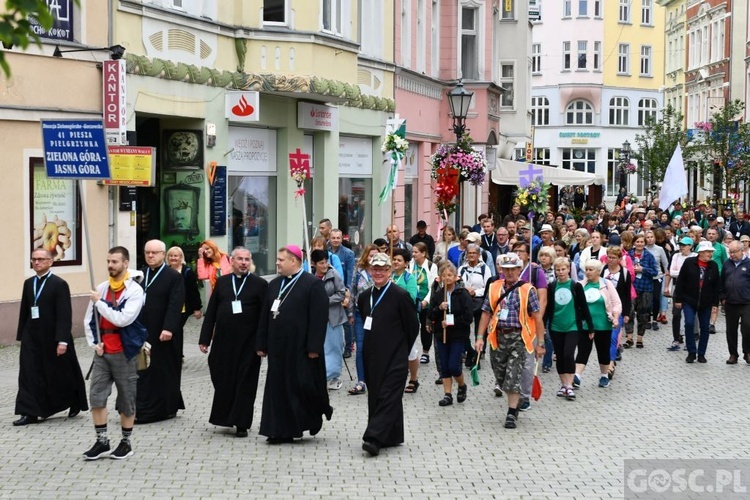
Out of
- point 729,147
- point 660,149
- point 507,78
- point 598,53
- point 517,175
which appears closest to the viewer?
point 517,175

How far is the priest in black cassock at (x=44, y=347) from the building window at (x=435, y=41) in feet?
78.2

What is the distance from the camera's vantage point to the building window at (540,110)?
8544 cm

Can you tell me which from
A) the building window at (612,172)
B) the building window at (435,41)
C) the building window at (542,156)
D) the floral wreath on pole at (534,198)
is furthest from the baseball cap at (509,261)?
the building window at (542,156)

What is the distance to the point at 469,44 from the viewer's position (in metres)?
37.8

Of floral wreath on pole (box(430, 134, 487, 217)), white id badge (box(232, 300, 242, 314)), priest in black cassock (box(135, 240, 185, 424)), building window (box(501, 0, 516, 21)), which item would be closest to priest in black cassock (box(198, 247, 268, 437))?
white id badge (box(232, 300, 242, 314))

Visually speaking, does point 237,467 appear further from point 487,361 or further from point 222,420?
point 487,361

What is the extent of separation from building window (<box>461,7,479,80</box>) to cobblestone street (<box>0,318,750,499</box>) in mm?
23410

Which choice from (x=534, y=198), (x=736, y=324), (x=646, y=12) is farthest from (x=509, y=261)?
(x=646, y=12)

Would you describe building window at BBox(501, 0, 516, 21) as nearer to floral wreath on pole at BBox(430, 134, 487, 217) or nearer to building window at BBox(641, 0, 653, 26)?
floral wreath on pole at BBox(430, 134, 487, 217)

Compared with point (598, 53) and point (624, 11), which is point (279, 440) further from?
point (624, 11)

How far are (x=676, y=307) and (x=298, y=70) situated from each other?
8413 mm

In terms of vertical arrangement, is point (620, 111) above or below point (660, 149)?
above

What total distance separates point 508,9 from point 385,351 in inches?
1394

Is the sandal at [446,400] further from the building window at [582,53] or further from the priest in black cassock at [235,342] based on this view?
the building window at [582,53]
